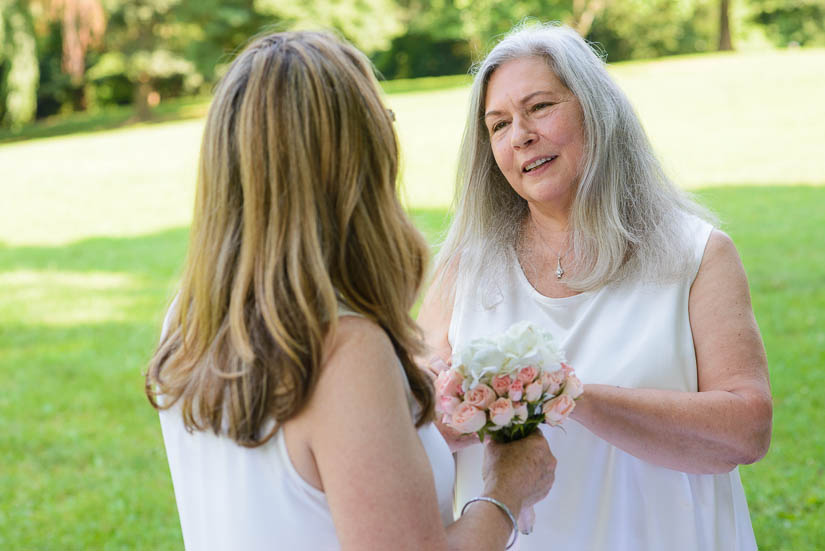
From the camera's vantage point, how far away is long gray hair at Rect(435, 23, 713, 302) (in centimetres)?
271

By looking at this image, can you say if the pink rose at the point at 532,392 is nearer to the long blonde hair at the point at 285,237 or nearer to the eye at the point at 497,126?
the long blonde hair at the point at 285,237

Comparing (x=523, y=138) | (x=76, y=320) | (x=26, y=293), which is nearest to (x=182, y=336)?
(x=523, y=138)

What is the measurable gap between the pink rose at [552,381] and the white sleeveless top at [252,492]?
1.03ft

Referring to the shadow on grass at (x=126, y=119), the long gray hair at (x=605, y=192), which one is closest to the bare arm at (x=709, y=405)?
the long gray hair at (x=605, y=192)

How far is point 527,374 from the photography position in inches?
80.6

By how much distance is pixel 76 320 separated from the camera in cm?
991

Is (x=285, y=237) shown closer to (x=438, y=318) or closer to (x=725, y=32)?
(x=438, y=318)

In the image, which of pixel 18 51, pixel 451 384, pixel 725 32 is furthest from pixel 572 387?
pixel 725 32

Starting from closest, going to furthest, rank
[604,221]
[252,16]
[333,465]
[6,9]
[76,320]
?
1. [333,465]
2. [604,221]
3. [76,320]
4. [6,9]
5. [252,16]

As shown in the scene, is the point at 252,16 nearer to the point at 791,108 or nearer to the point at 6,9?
the point at 6,9

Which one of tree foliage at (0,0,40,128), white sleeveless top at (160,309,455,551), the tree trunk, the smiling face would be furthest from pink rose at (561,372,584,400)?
the tree trunk

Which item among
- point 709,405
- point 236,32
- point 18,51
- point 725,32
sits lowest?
point 236,32

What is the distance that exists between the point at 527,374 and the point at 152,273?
10.5 metres

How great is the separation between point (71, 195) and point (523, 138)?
60.0ft
